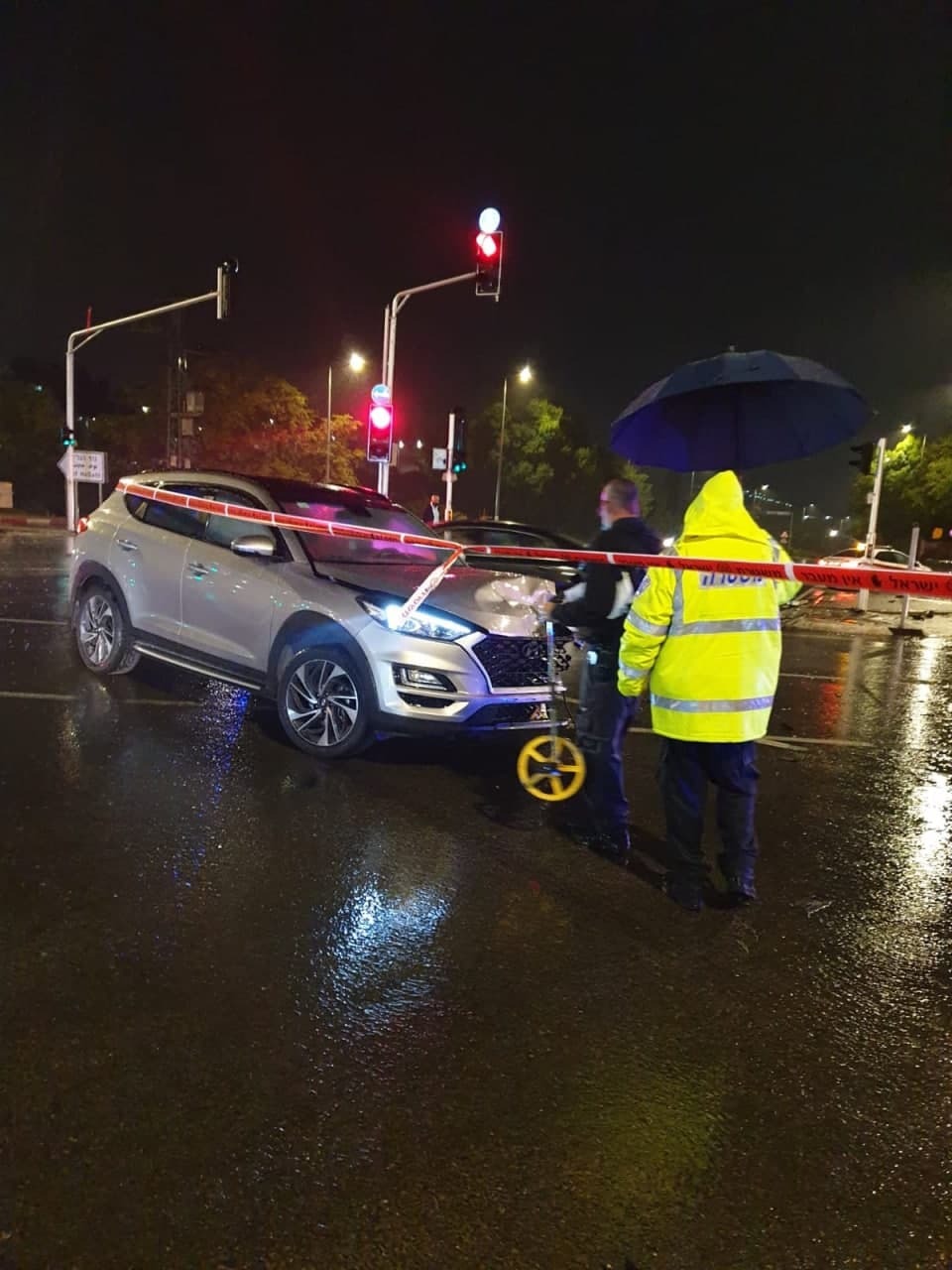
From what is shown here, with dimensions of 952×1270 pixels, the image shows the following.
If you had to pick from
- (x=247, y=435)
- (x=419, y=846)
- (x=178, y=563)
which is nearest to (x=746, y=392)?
(x=419, y=846)

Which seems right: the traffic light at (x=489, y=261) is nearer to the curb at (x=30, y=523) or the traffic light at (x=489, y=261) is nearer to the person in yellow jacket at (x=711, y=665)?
the person in yellow jacket at (x=711, y=665)

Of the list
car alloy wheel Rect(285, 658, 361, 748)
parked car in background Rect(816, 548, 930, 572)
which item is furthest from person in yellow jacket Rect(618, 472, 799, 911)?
parked car in background Rect(816, 548, 930, 572)

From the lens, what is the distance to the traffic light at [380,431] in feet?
54.1

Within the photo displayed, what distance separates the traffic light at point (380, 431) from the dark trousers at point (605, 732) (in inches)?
501

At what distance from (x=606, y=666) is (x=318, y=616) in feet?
6.76

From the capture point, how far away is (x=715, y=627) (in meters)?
3.61

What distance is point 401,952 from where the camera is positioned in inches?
133

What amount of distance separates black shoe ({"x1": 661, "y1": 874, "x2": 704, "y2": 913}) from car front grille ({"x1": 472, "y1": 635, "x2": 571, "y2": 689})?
1831mm

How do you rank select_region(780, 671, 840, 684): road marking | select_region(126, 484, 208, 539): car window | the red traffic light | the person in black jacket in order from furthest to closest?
the red traffic light < select_region(780, 671, 840, 684): road marking < select_region(126, 484, 208, 539): car window < the person in black jacket

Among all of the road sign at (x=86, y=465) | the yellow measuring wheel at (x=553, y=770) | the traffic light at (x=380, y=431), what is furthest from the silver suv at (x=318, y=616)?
the road sign at (x=86, y=465)

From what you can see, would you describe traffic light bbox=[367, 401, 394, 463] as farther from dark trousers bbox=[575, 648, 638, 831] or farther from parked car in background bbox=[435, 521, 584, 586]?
dark trousers bbox=[575, 648, 638, 831]

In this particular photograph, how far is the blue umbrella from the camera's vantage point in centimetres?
388

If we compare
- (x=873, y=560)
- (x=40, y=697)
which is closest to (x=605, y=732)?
(x=40, y=697)

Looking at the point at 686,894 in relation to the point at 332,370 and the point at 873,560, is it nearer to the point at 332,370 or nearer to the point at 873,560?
the point at 873,560
